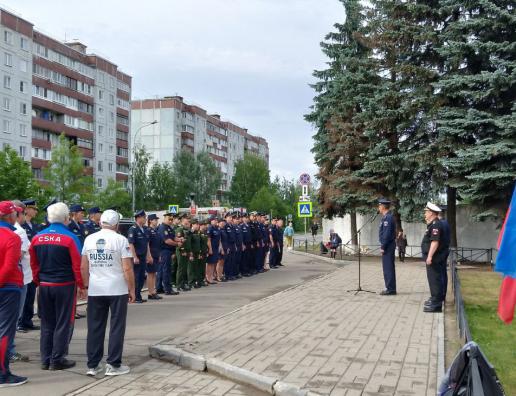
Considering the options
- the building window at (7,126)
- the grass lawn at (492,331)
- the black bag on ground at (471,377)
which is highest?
the building window at (7,126)

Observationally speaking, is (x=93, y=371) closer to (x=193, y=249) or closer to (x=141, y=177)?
(x=193, y=249)

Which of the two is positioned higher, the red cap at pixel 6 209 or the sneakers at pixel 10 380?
the red cap at pixel 6 209

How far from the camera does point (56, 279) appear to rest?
22.9 ft

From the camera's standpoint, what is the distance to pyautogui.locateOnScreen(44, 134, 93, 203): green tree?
53719mm

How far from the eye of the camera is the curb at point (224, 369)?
19.6ft

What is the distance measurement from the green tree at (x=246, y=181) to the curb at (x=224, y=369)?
89972mm

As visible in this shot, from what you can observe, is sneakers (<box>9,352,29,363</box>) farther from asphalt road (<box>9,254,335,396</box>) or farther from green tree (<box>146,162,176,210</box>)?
green tree (<box>146,162,176,210</box>)

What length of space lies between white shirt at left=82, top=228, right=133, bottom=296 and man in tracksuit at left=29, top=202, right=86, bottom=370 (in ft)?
0.86

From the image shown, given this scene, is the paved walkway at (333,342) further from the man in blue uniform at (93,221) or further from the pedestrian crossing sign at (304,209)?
the pedestrian crossing sign at (304,209)

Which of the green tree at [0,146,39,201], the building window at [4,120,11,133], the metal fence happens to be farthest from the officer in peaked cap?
the building window at [4,120,11,133]

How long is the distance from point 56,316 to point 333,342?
368cm

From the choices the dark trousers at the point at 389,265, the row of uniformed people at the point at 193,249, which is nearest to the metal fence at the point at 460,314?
the dark trousers at the point at 389,265

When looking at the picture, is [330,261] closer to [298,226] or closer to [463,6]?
[463,6]

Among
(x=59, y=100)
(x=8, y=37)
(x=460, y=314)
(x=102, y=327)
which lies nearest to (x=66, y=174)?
(x=8, y=37)
